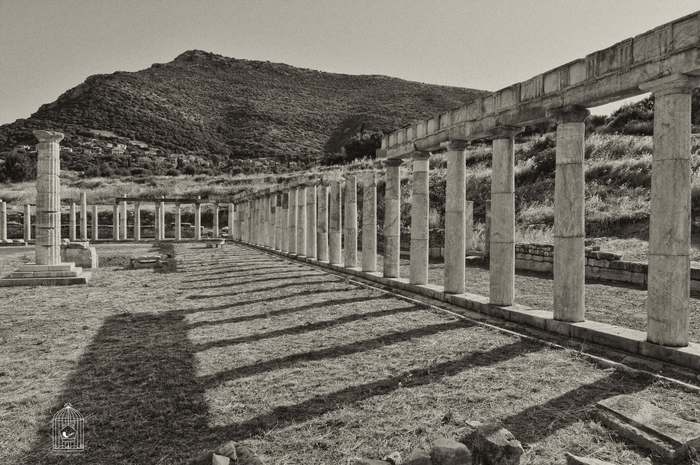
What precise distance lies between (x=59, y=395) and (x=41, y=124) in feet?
267

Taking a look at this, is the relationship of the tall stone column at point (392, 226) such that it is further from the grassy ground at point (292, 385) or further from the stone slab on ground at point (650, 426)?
the stone slab on ground at point (650, 426)

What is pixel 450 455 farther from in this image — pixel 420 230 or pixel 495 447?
pixel 420 230

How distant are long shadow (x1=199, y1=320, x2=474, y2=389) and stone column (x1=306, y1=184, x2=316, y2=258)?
43.8 feet

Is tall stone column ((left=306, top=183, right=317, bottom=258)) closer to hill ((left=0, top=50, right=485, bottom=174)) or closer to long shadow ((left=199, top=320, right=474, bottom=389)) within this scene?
long shadow ((left=199, top=320, right=474, bottom=389))

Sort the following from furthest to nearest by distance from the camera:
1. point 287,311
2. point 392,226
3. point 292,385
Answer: point 392,226
point 287,311
point 292,385

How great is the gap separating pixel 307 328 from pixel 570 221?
4.64m

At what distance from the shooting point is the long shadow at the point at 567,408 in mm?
4643

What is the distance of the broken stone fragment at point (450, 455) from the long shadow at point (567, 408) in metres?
A: 0.80

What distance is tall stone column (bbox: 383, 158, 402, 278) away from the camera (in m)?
14.3

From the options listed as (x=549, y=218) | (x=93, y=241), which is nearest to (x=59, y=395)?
(x=549, y=218)

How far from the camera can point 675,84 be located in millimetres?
6586

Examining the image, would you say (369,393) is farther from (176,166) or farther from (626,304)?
(176,166)

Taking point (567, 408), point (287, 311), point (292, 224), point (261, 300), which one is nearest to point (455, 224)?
point (287, 311)

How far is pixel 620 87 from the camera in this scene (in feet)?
24.3
